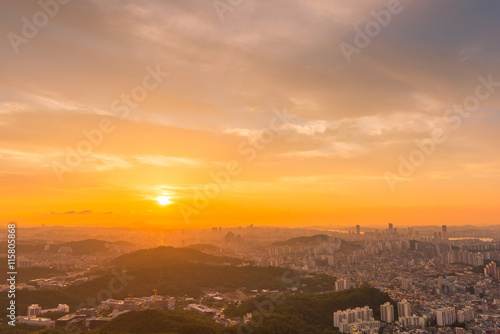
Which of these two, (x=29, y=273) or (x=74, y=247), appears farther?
(x=74, y=247)

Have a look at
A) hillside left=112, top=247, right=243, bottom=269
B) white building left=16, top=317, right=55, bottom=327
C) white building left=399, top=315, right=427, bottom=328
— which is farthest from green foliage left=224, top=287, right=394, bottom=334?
hillside left=112, top=247, right=243, bottom=269

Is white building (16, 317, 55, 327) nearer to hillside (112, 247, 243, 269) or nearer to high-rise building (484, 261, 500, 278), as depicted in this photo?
hillside (112, 247, 243, 269)

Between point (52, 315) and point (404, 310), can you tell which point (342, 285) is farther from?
point (52, 315)

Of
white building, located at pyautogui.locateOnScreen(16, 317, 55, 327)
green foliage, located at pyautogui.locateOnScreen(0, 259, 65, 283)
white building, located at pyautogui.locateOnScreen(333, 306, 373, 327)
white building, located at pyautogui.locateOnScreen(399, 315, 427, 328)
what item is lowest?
green foliage, located at pyautogui.locateOnScreen(0, 259, 65, 283)

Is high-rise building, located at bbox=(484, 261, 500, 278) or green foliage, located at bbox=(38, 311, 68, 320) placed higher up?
high-rise building, located at bbox=(484, 261, 500, 278)

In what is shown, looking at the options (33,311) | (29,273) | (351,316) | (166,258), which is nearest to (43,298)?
(33,311)

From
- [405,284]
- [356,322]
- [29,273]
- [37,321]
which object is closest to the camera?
[356,322]

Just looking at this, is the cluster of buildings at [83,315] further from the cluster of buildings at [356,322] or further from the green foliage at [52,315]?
the cluster of buildings at [356,322]

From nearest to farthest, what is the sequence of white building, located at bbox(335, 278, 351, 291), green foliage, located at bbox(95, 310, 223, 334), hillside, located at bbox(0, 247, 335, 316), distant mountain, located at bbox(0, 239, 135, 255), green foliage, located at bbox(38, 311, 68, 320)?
green foliage, located at bbox(95, 310, 223, 334) → green foliage, located at bbox(38, 311, 68, 320) → hillside, located at bbox(0, 247, 335, 316) → white building, located at bbox(335, 278, 351, 291) → distant mountain, located at bbox(0, 239, 135, 255)

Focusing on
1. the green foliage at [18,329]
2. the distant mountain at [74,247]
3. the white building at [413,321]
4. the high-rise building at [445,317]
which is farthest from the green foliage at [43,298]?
the distant mountain at [74,247]
